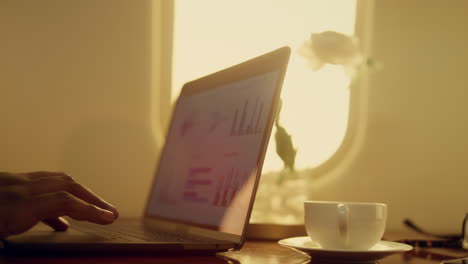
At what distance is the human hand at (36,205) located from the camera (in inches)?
25.7

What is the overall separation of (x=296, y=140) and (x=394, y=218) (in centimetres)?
28

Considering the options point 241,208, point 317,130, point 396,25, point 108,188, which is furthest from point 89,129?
point 396,25

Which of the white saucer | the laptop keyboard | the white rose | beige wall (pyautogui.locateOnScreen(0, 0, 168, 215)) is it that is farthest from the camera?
beige wall (pyautogui.locateOnScreen(0, 0, 168, 215))

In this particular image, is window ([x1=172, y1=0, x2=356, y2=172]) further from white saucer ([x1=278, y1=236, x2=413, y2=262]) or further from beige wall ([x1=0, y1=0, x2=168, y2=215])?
white saucer ([x1=278, y1=236, x2=413, y2=262])

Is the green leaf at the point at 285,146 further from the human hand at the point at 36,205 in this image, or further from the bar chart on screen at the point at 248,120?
the human hand at the point at 36,205

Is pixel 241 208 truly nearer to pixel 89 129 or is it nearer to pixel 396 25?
pixel 89 129

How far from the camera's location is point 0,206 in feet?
2.17

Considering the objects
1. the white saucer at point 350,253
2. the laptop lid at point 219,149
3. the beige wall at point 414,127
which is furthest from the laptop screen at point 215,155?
the beige wall at point 414,127

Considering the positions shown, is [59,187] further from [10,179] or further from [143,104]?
[143,104]

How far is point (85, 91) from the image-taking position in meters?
1.24

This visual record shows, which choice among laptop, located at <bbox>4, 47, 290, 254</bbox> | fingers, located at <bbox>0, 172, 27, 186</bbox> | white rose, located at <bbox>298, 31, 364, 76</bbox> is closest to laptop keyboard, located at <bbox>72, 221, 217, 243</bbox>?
laptop, located at <bbox>4, 47, 290, 254</bbox>

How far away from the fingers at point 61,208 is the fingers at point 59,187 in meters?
0.04

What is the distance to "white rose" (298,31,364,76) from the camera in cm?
99

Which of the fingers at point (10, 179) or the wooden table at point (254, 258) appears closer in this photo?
the wooden table at point (254, 258)
